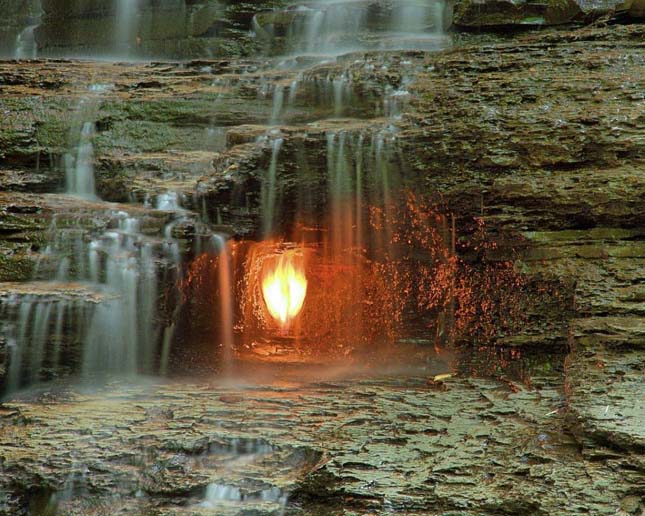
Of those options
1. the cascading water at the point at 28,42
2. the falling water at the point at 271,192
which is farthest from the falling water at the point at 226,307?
the cascading water at the point at 28,42

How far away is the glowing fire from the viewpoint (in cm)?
883

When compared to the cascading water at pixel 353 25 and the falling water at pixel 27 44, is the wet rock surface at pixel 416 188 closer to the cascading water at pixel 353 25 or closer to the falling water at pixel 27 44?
the cascading water at pixel 353 25

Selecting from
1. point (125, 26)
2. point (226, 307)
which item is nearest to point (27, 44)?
point (125, 26)

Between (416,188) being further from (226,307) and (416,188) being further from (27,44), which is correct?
(27,44)

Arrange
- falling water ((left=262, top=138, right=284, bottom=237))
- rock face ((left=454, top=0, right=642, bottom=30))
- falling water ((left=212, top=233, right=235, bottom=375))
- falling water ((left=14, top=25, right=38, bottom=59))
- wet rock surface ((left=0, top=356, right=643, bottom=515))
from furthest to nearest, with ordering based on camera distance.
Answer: falling water ((left=14, top=25, right=38, bottom=59)) < rock face ((left=454, top=0, right=642, bottom=30)) < falling water ((left=212, top=233, right=235, bottom=375)) < falling water ((left=262, top=138, right=284, bottom=237)) < wet rock surface ((left=0, top=356, right=643, bottom=515))

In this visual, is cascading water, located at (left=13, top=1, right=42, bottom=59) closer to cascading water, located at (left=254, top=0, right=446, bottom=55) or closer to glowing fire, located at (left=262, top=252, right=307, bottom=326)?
cascading water, located at (left=254, top=0, right=446, bottom=55)

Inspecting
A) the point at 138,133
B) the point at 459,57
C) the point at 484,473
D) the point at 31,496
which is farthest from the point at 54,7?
the point at 484,473

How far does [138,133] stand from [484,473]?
6084 millimetres

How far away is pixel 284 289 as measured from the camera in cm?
888

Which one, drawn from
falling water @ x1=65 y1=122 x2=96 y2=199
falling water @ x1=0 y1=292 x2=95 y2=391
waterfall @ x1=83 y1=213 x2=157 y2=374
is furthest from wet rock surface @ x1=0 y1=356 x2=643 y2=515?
falling water @ x1=65 y1=122 x2=96 y2=199

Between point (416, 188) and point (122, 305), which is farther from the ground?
point (416, 188)

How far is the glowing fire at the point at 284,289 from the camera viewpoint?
883 centimetres

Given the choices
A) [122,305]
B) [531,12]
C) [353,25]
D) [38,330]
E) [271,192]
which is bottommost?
[38,330]

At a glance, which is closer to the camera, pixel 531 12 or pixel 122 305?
pixel 122 305
